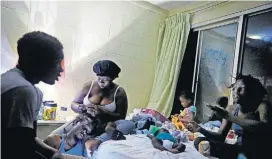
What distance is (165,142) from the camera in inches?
46.7

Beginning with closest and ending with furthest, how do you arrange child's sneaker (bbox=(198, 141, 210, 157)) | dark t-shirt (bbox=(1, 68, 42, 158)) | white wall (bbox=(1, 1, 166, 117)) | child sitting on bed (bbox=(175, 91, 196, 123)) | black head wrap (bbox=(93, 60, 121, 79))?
dark t-shirt (bbox=(1, 68, 42, 158)), white wall (bbox=(1, 1, 166, 117)), black head wrap (bbox=(93, 60, 121, 79)), child's sneaker (bbox=(198, 141, 210, 157)), child sitting on bed (bbox=(175, 91, 196, 123))

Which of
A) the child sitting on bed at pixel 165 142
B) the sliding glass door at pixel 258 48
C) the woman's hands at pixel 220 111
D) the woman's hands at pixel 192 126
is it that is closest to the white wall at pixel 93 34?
the child sitting on bed at pixel 165 142

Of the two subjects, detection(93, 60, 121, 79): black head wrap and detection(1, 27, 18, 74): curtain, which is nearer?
detection(1, 27, 18, 74): curtain

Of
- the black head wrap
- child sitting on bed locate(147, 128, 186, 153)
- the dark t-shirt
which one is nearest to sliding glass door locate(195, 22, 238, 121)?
child sitting on bed locate(147, 128, 186, 153)

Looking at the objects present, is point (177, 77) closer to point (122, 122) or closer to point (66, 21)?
point (122, 122)

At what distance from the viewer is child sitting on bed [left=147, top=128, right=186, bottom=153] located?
1.17 meters

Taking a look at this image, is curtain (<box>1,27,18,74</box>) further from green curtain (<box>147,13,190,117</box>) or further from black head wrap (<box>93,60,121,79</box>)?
green curtain (<box>147,13,190,117</box>)

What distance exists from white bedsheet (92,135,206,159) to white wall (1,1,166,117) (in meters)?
0.18

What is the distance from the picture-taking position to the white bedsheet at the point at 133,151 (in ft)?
3.43

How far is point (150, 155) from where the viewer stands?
3.62ft

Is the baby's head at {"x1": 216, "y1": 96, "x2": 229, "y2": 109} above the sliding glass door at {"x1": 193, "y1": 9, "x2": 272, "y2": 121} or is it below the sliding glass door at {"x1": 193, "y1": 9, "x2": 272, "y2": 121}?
below

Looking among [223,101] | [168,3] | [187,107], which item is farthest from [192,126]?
[168,3]

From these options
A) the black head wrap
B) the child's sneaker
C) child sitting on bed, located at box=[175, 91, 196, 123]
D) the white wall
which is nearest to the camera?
the white wall

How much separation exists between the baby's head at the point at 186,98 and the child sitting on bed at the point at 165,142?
25 centimetres
